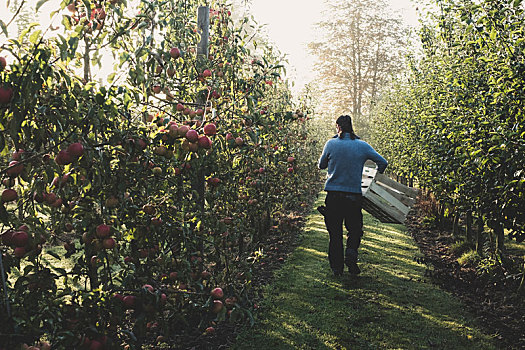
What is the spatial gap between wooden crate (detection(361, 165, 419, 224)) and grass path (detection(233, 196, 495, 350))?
0.75 m

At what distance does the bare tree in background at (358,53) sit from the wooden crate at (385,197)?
26.3 meters

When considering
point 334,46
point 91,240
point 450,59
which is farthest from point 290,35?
point 91,240

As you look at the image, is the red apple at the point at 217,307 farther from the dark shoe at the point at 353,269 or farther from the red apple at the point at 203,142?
the dark shoe at the point at 353,269

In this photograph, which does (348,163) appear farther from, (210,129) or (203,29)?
(210,129)

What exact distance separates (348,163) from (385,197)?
976 mm

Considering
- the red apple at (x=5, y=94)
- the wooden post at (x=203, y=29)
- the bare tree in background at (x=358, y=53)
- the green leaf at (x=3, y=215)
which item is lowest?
the green leaf at (x=3, y=215)

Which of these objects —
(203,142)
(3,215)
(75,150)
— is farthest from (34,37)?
(203,142)

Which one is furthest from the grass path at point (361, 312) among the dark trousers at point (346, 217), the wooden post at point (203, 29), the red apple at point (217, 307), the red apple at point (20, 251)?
the wooden post at point (203, 29)

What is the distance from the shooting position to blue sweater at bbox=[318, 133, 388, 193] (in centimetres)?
487

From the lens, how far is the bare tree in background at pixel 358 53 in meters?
31.9

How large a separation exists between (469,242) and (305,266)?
256 cm

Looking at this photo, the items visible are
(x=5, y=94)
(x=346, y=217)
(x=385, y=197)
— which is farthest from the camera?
(x=385, y=197)

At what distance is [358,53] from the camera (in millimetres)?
32188

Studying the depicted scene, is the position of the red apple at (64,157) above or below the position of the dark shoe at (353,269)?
above
